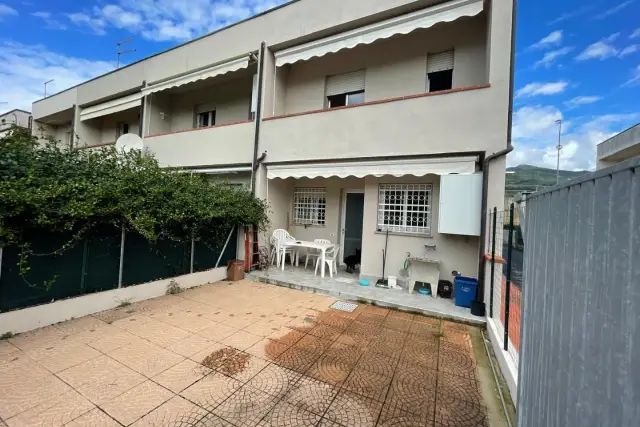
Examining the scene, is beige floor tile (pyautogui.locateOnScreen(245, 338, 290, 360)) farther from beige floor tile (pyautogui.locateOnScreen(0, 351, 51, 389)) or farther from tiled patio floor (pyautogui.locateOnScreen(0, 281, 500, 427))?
beige floor tile (pyautogui.locateOnScreen(0, 351, 51, 389))

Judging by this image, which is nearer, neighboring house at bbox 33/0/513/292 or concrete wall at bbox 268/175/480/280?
neighboring house at bbox 33/0/513/292

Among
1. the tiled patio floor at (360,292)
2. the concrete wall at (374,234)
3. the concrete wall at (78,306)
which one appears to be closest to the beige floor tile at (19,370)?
the concrete wall at (78,306)

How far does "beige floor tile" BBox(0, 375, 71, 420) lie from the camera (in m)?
3.49

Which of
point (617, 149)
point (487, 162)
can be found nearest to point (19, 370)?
point (487, 162)

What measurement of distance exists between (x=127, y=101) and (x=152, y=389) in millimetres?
18022

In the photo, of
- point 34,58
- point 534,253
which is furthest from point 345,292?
point 34,58

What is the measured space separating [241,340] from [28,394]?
10.0 ft

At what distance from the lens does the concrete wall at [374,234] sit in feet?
28.7

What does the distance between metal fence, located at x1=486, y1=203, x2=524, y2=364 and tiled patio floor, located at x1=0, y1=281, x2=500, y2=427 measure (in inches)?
34.0

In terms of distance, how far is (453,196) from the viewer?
8.11m

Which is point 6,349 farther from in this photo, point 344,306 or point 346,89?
point 346,89

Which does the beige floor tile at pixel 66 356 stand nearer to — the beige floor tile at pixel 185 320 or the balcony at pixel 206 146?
the beige floor tile at pixel 185 320

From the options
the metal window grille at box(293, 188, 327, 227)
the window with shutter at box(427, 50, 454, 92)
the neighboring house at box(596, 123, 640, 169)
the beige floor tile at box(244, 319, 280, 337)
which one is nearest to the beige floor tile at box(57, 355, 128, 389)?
the beige floor tile at box(244, 319, 280, 337)

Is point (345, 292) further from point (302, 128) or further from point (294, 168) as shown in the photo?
point (302, 128)
